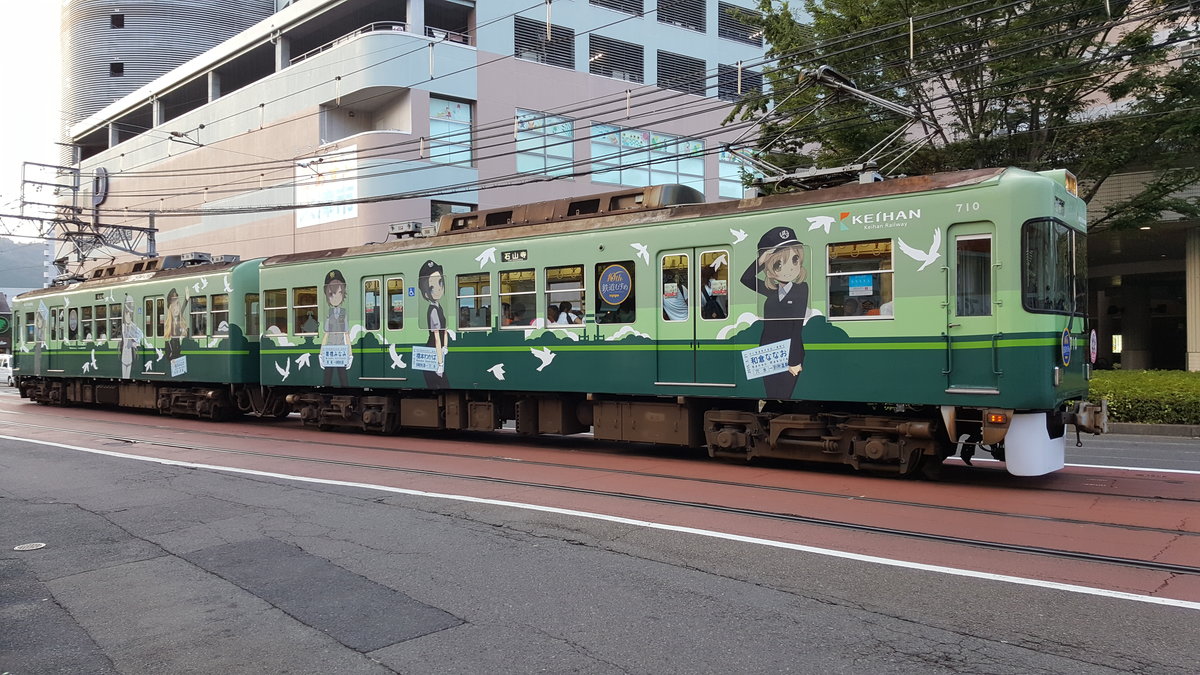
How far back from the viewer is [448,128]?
111ft

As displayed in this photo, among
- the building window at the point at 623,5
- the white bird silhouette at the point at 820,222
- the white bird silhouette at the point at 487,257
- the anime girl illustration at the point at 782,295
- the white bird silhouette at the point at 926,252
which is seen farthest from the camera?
the building window at the point at 623,5

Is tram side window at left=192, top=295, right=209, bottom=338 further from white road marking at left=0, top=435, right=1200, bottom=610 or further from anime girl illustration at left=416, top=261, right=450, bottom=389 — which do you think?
white road marking at left=0, top=435, right=1200, bottom=610

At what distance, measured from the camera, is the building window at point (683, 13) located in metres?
39.5

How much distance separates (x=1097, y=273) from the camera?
3008 centimetres

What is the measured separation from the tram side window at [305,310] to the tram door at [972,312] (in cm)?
1119

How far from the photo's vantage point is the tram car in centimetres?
926

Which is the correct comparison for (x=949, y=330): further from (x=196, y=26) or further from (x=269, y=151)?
(x=196, y=26)

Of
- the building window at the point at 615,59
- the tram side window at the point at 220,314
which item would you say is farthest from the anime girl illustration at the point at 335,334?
the building window at the point at 615,59

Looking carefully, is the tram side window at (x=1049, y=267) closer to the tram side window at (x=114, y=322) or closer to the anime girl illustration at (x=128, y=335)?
the anime girl illustration at (x=128, y=335)

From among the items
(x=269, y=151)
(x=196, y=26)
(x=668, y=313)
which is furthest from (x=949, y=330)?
(x=196, y=26)

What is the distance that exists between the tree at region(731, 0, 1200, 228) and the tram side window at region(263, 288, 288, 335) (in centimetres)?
935

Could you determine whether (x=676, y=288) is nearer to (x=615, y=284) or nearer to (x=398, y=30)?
(x=615, y=284)

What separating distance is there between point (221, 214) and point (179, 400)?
22743 mm

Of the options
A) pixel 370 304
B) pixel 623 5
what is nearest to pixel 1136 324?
pixel 623 5
